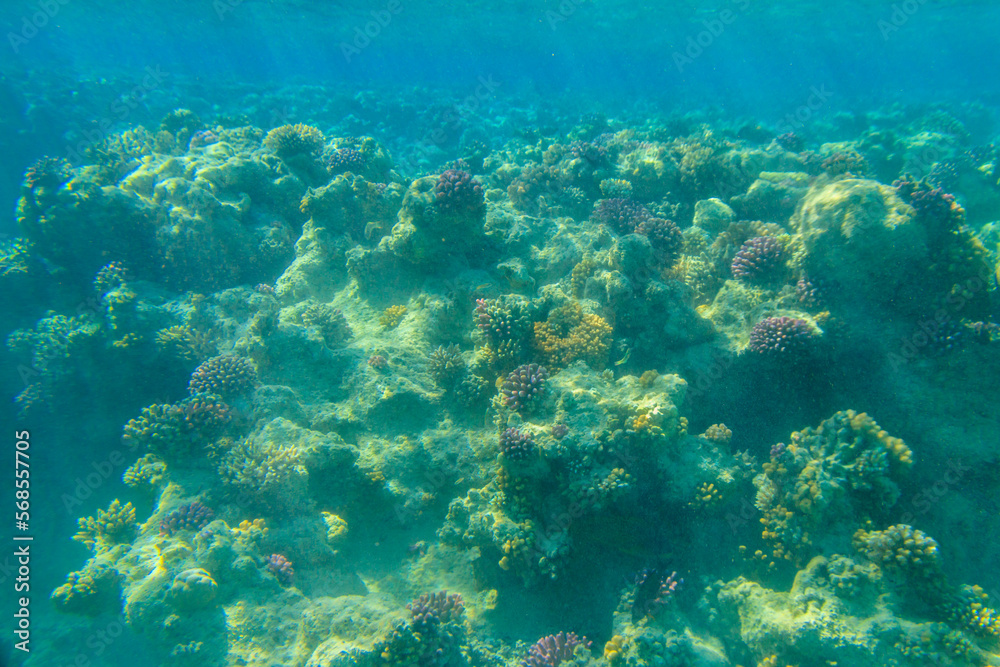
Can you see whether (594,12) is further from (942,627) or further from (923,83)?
(942,627)

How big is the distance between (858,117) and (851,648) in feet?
92.8

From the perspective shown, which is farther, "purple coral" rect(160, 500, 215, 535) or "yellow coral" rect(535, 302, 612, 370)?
"yellow coral" rect(535, 302, 612, 370)

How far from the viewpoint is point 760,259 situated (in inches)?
270

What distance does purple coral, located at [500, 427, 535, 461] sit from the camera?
5.20 m

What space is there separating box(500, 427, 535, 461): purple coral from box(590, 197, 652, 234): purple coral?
5.24 metres

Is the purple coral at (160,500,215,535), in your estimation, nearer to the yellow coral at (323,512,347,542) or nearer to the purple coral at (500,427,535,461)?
the yellow coral at (323,512,347,542)

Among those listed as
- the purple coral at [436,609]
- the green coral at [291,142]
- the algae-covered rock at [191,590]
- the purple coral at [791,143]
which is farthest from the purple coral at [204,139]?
the purple coral at [791,143]

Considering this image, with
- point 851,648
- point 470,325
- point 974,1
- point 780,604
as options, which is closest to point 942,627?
point 851,648

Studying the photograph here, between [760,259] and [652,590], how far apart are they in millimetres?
5477

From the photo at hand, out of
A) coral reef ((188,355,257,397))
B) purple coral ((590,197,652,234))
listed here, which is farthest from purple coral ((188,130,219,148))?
purple coral ((590,197,652,234))

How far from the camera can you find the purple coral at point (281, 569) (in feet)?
19.2

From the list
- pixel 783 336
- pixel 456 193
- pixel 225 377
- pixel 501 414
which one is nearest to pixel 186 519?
pixel 225 377

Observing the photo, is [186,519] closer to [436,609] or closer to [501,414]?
[436,609]

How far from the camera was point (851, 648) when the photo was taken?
4254mm
